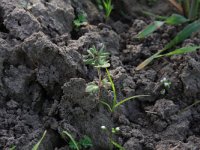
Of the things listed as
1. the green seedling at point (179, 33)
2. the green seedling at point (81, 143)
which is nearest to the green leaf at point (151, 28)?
the green seedling at point (179, 33)

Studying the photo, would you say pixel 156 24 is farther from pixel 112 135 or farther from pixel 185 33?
pixel 112 135

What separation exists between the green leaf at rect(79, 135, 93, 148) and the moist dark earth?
0.04 meters

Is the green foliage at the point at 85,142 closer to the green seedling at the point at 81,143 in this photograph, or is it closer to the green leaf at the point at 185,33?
the green seedling at the point at 81,143

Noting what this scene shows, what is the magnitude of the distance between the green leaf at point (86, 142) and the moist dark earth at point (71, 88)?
4 centimetres

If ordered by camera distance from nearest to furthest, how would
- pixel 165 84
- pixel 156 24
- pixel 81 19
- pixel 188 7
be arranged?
pixel 165 84
pixel 156 24
pixel 81 19
pixel 188 7

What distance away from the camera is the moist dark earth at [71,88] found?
1754mm

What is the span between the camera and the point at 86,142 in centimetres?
172

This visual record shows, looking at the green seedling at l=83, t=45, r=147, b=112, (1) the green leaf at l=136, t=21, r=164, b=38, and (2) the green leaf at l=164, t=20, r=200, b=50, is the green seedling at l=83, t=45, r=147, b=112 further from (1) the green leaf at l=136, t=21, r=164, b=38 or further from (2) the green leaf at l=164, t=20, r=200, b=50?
(2) the green leaf at l=164, t=20, r=200, b=50

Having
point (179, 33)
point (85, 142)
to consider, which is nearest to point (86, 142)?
point (85, 142)

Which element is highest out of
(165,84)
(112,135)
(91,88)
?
(91,88)

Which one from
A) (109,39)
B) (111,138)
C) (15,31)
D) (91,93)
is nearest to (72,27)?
(109,39)

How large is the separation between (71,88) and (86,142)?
0.27m

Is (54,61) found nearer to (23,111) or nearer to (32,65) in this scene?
(32,65)

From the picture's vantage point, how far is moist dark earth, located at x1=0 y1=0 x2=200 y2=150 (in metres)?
1.75
